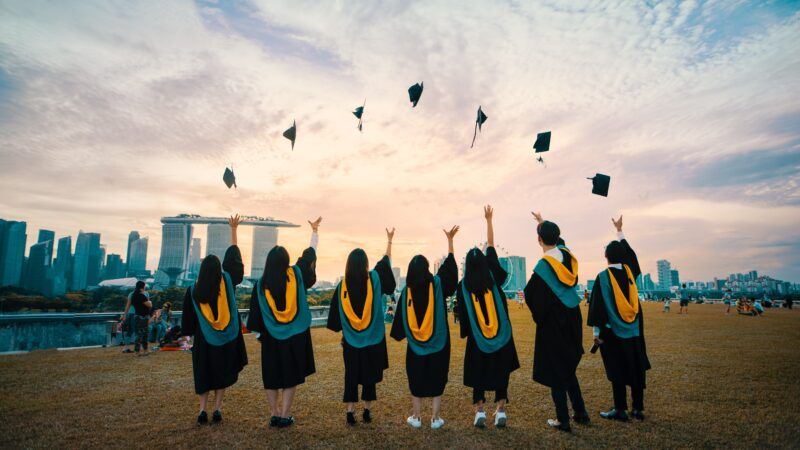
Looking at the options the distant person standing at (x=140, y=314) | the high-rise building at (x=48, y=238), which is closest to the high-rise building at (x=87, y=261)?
the high-rise building at (x=48, y=238)

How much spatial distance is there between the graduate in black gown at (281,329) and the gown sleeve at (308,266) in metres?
0.14

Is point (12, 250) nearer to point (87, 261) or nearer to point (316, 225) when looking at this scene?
point (87, 261)

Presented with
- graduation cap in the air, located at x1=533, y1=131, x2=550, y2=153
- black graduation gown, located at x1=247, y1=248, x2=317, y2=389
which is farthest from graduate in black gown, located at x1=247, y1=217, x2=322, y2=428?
graduation cap in the air, located at x1=533, y1=131, x2=550, y2=153

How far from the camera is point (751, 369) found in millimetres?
7973

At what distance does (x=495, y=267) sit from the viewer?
5.30 meters

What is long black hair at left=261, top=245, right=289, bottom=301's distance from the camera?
16.8 feet

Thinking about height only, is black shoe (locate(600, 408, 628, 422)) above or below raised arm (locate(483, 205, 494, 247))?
below

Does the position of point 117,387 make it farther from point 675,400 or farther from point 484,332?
point 675,400

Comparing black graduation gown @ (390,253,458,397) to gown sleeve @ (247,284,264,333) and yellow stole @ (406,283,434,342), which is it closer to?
yellow stole @ (406,283,434,342)

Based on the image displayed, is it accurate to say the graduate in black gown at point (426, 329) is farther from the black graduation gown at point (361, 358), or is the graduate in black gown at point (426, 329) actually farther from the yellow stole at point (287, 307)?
the yellow stole at point (287, 307)

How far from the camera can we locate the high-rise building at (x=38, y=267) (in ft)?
264

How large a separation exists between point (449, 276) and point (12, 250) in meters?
106

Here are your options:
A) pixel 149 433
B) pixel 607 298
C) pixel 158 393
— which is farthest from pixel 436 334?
pixel 158 393

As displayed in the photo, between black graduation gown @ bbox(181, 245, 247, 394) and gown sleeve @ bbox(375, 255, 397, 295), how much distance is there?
1.93 meters
